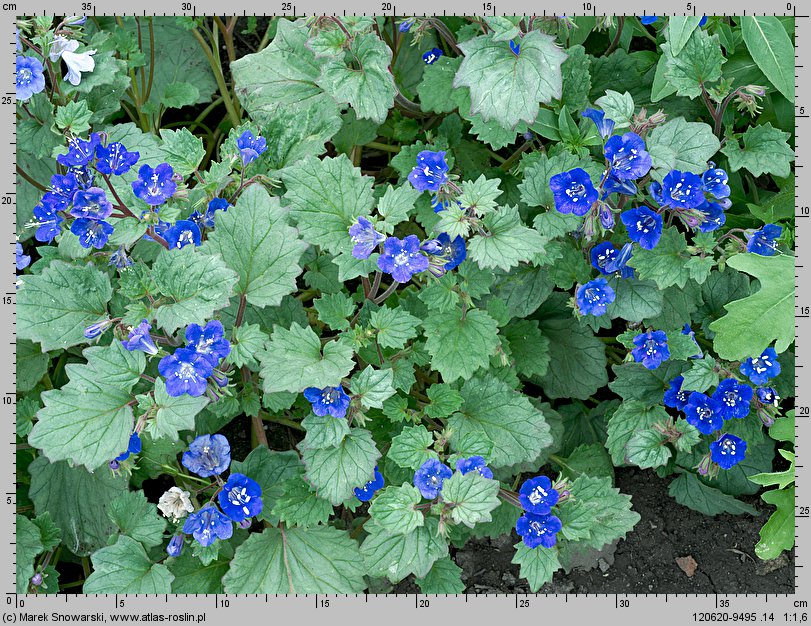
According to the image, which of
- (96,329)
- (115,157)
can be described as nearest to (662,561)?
(96,329)

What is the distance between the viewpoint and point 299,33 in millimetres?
4129

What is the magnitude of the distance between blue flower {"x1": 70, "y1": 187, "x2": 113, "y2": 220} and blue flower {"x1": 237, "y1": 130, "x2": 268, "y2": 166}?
57 centimetres

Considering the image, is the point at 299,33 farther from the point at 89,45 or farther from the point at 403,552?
the point at 403,552

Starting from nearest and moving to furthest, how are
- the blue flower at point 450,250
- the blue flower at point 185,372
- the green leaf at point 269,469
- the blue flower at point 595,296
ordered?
the blue flower at point 185,372
the blue flower at point 450,250
the blue flower at point 595,296
the green leaf at point 269,469

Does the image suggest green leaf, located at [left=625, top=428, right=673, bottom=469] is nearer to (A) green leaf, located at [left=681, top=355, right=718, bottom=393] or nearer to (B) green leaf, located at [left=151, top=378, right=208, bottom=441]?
(A) green leaf, located at [left=681, top=355, right=718, bottom=393]

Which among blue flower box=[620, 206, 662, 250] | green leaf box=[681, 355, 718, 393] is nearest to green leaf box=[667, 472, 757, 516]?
green leaf box=[681, 355, 718, 393]

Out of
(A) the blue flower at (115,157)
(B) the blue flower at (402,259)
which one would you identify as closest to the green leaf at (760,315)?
(B) the blue flower at (402,259)

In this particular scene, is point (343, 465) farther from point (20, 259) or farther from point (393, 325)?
point (20, 259)

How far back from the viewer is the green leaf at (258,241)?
3.43m

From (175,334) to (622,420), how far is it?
1.96m

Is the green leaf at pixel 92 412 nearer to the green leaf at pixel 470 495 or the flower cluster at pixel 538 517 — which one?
the green leaf at pixel 470 495

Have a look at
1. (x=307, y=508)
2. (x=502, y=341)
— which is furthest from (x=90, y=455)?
(x=502, y=341)

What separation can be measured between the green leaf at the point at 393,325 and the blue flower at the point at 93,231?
1.09 meters

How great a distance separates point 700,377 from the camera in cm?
358
